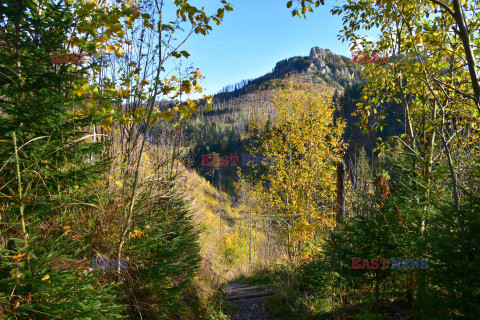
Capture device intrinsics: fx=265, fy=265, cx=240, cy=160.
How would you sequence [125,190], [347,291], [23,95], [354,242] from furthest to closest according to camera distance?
[347,291]
[354,242]
[125,190]
[23,95]

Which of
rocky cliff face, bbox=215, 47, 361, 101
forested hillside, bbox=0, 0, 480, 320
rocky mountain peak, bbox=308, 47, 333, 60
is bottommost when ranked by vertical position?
forested hillside, bbox=0, 0, 480, 320

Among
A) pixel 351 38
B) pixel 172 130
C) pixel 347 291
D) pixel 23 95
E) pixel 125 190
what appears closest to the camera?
pixel 23 95

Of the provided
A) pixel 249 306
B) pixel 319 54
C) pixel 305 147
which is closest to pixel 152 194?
pixel 249 306

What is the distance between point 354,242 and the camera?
11.6 ft

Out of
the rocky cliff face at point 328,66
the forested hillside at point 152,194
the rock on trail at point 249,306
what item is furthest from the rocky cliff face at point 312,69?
the forested hillside at point 152,194

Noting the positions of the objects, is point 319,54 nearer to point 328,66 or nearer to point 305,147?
point 328,66

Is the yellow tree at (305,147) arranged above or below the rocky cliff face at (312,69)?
below

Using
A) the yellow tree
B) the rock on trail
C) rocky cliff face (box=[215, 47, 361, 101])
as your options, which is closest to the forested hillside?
the rock on trail

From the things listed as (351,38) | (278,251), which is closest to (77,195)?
(351,38)

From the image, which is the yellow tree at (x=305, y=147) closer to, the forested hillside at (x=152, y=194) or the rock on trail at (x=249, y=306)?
the rock on trail at (x=249, y=306)

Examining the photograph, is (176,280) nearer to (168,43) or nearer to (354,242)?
(354,242)

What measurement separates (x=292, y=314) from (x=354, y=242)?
5.53 feet

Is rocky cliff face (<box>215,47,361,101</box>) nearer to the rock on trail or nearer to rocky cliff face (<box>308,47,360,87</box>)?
rocky cliff face (<box>308,47,360,87</box>)

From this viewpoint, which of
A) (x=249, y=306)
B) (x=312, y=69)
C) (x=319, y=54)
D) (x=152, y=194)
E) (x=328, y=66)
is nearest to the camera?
(x=152, y=194)
